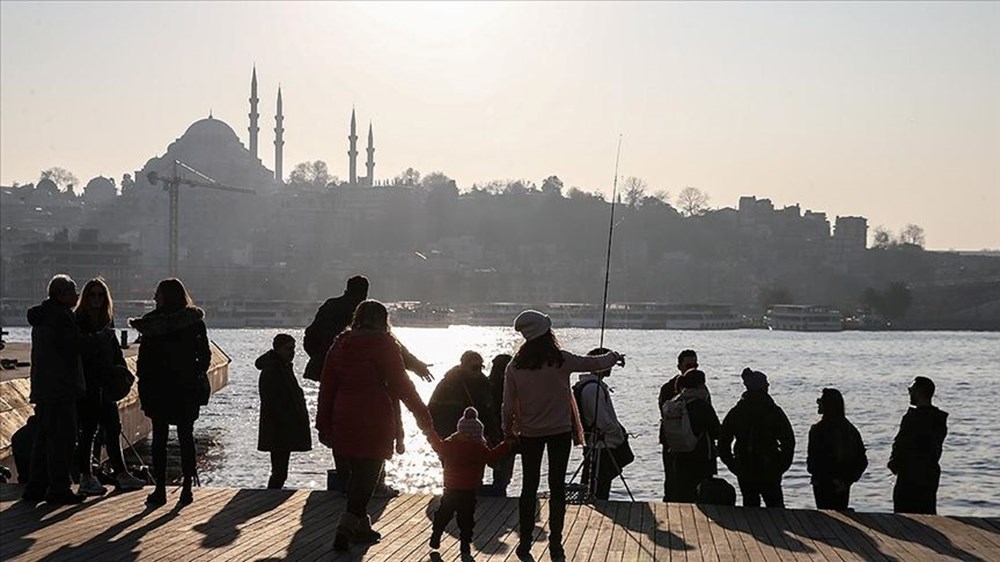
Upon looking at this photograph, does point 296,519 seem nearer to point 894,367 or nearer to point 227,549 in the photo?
→ point 227,549

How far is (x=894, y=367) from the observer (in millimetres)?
87125

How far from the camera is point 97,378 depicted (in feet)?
41.0

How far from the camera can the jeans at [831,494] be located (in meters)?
13.4

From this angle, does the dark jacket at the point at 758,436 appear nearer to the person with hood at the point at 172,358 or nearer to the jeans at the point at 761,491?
the jeans at the point at 761,491

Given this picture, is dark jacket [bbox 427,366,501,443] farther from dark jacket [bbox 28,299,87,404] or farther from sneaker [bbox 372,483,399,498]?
dark jacket [bbox 28,299,87,404]

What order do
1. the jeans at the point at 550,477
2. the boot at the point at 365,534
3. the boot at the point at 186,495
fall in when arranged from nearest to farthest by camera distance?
1. the jeans at the point at 550,477
2. the boot at the point at 365,534
3. the boot at the point at 186,495

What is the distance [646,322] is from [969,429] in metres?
123

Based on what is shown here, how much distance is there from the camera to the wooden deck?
10414mm

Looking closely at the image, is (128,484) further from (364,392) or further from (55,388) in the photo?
(364,392)

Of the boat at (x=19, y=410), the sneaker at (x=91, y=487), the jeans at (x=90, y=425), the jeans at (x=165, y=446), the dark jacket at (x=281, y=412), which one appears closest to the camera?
the jeans at (x=165, y=446)

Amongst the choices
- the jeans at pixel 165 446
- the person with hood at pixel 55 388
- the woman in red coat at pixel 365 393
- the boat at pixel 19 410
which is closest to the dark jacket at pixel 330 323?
the jeans at pixel 165 446

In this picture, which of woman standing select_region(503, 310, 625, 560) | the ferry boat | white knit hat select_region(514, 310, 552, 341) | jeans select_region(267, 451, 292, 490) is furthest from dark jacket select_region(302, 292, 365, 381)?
the ferry boat

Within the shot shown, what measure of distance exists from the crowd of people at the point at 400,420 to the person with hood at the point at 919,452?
0.02 m

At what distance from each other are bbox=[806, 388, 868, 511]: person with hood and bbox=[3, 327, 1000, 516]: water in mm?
12424
